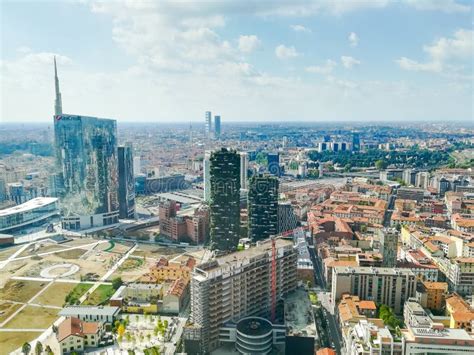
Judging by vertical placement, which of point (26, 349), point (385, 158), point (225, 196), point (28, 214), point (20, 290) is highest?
point (225, 196)

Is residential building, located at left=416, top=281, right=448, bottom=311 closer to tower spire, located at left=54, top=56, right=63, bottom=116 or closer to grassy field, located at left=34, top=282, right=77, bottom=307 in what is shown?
grassy field, located at left=34, top=282, right=77, bottom=307

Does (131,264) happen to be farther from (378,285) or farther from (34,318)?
(378,285)

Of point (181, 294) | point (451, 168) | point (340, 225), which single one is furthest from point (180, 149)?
point (181, 294)

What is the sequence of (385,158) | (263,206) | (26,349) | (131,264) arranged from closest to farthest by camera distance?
(26,349) < (131,264) < (263,206) < (385,158)

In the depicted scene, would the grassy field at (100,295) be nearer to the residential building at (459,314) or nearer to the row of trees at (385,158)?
the residential building at (459,314)

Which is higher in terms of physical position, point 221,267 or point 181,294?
point 221,267

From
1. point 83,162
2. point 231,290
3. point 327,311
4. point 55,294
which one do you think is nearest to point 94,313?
point 55,294

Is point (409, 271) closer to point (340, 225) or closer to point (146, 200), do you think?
point (340, 225)
